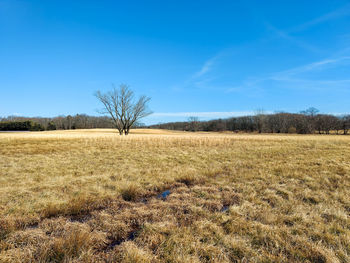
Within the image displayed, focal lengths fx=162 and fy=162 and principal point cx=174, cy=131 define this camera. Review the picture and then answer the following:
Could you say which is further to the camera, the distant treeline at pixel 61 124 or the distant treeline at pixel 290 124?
the distant treeline at pixel 61 124

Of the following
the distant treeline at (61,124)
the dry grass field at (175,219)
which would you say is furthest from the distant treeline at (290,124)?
the dry grass field at (175,219)

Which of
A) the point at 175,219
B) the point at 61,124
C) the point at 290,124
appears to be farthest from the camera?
the point at 61,124

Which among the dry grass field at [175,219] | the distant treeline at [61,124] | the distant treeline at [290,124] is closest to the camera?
the dry grass field at [175,219]

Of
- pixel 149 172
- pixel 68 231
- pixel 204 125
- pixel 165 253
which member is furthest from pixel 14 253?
pixel 204 125

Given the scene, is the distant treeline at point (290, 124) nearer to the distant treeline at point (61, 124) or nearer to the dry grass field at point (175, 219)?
the distant treeline at point (61, 124)

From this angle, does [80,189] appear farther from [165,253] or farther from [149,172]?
[165,253]

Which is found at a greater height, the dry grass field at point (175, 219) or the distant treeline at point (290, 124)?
the distant treeline at point (290, 124)

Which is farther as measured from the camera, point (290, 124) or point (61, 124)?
point (61, 124)

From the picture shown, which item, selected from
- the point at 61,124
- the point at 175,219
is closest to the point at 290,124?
the point at 175,219

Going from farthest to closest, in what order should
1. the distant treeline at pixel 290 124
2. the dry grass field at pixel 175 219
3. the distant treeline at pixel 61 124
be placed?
the distant treeline at pixel 61 124
the distant treeline at pixel 290 124
the dry grass field at pixel 175 219

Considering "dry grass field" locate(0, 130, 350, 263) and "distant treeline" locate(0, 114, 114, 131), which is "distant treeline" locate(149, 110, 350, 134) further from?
"dry grass field" locate(0, 130, 350, 263)

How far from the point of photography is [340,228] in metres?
3.54

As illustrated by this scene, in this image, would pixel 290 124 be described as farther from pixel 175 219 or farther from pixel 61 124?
pixel 61 124

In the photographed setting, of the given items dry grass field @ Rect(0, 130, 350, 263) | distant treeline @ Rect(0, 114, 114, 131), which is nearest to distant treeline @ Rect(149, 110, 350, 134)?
distant treeline @ Rect(0, 114, 114, 131)
